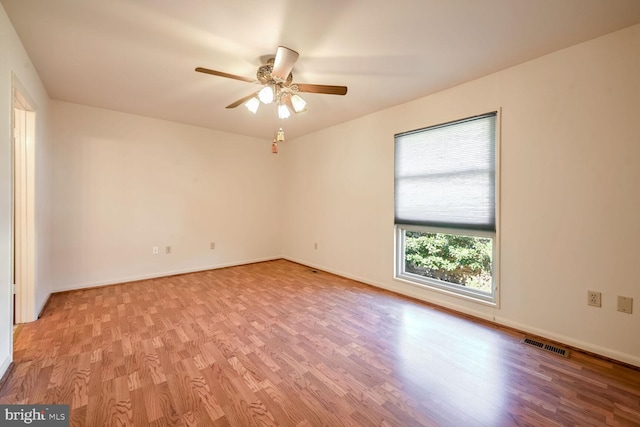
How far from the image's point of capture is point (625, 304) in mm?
1958

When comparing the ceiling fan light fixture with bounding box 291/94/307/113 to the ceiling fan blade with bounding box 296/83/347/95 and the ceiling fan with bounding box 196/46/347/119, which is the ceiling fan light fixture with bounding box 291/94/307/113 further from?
the ceiling fan blade with bounding box 296/83/347/95

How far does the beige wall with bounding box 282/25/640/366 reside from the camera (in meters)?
1.96

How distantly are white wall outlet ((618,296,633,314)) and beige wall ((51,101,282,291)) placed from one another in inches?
189

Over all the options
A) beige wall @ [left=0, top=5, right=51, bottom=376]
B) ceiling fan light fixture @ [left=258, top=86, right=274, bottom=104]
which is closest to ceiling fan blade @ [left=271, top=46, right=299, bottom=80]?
ceiling fan light fixture @ [left=258, top=86, right=274, bottom=104]

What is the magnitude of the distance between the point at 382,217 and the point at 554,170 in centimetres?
187

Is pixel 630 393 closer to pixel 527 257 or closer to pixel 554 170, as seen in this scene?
pixel 527 257

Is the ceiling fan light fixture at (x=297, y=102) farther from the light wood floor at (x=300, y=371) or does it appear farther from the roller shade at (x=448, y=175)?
the light wood floor at (x=300, y=371)

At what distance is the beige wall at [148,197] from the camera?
11.4 ft

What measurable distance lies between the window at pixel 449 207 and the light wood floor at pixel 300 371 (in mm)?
559

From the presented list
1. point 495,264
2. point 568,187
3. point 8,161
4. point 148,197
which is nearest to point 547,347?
point 495,264

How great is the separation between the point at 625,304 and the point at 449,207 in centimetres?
150

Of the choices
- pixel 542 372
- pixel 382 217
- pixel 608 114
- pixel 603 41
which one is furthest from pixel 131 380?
pixel 603 41

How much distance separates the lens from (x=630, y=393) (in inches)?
64.3

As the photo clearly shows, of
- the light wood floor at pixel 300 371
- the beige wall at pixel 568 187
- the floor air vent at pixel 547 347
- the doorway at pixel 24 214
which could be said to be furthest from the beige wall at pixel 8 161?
the floor air vent at pixel 547 347
